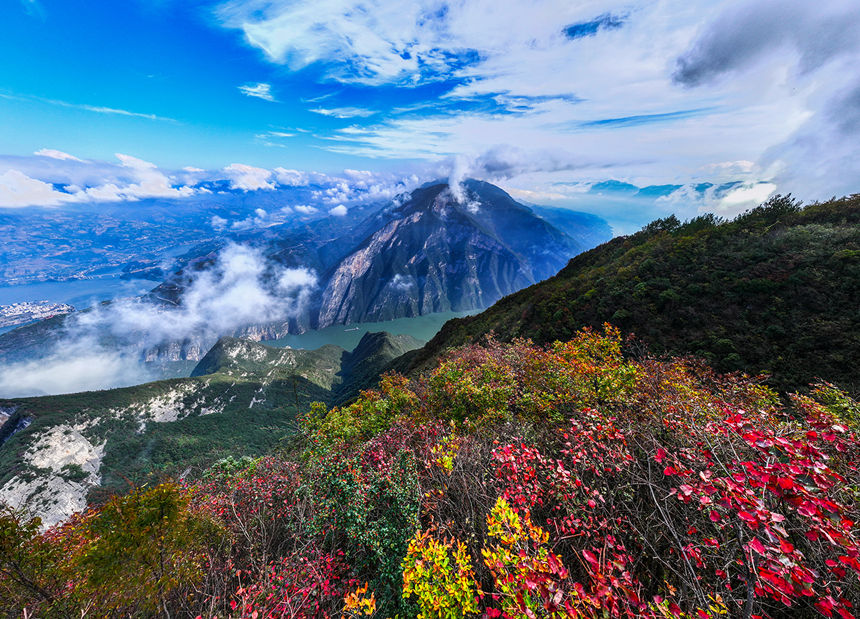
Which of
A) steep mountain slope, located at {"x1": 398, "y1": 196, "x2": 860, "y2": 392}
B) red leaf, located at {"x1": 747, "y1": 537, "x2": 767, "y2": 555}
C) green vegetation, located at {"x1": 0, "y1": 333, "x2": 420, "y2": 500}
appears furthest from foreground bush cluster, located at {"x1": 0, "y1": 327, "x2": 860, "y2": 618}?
green vegetation, located at {"x1": 0, "y1": 333, "x2": 420, "y2": 500}

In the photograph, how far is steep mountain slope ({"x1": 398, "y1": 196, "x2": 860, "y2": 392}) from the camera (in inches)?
849

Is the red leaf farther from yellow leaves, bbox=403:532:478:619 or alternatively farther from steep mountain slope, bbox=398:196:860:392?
steep mountain slope, bbox=398:196:860:392

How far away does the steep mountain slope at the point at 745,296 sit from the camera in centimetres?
2156

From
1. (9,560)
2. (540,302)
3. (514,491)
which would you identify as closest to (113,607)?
(9,560)

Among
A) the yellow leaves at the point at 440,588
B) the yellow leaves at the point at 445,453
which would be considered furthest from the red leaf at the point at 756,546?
the yellow leaves at the point at 445,453

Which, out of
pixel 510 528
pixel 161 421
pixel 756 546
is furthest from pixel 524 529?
pixel 161 421

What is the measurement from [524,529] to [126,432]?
17488cm

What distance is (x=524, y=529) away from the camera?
6387mm

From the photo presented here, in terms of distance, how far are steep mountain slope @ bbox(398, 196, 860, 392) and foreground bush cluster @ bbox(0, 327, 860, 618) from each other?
1673 cm

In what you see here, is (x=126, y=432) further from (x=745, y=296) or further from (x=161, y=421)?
(x=745, y=296)

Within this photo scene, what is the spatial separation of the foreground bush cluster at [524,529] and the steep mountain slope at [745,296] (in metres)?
16.7

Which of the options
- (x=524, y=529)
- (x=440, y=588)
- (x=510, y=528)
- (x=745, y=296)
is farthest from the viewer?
(x=745, y=296)

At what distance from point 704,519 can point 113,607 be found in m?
13.1

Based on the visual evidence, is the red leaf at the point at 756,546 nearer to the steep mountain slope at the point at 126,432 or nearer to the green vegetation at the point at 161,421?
the steep mountain slope at the point at 126,432
